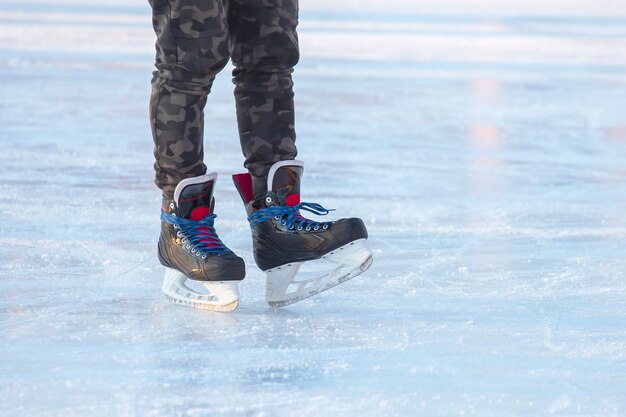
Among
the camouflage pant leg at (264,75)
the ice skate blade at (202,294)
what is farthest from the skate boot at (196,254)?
the camouflage pant leg at (264,75)

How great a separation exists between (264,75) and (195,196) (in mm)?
280

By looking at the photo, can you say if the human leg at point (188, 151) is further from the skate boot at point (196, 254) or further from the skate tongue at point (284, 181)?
the skate tongue at point (284, 181)

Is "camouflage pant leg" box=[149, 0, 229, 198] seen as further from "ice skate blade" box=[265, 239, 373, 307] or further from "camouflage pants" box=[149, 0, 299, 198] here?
"ice skate blade" box=[265, 239, 373, 307]

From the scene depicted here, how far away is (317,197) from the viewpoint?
12.3 ft

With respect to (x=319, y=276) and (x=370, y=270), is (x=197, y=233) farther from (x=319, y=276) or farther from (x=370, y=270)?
(x=370, y=270)

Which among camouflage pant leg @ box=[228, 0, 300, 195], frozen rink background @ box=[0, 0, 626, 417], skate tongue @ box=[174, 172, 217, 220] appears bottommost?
frozen rink background @ box=[0, 0, 626, 417]

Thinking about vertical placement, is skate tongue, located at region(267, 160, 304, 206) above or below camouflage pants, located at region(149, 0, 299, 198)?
below

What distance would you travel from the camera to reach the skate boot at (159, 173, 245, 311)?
246 cm

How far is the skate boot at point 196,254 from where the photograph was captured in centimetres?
246

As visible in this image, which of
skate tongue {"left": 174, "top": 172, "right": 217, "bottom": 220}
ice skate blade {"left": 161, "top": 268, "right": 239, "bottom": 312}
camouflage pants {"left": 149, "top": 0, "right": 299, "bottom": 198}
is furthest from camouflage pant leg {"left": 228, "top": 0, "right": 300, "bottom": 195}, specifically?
ice skate blade {"left": 161, "top": 268, "right": 239, "bottom": 312}

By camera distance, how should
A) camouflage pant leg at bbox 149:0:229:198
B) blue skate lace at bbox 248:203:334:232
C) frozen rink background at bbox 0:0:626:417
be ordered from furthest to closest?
blue skate lace at bbox 248:203:334:232 < camouflage pant leg at bbox 149:0:229:198 < frozen rink background at bbox 0:0:626:417

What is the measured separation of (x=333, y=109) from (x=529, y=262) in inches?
114

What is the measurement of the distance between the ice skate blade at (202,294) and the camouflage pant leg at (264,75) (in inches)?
9.5

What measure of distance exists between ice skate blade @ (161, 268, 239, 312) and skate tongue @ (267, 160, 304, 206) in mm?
221
